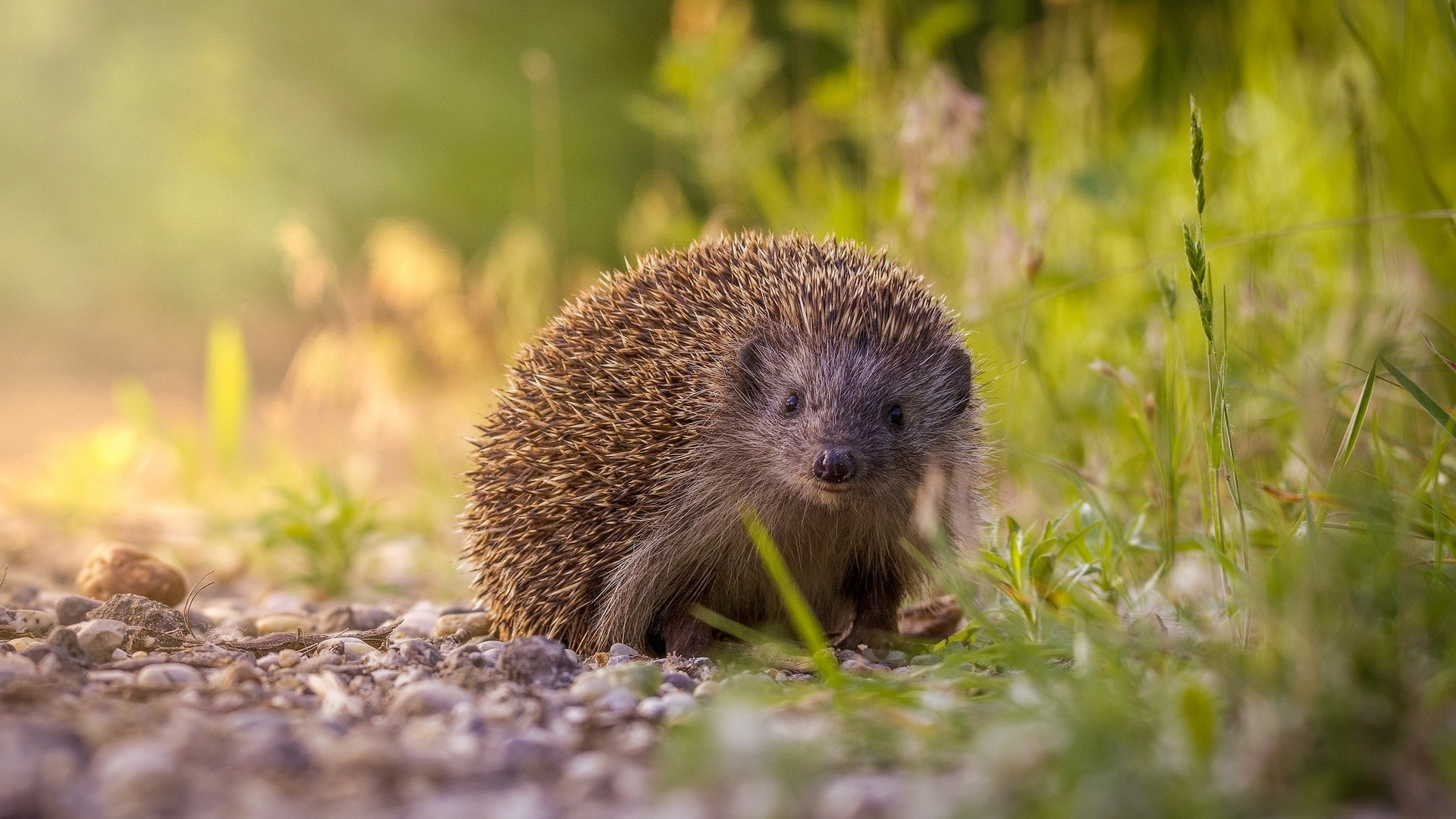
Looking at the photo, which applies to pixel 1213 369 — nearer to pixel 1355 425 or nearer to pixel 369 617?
pixel 1355 425

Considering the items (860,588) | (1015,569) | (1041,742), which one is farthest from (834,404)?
(1041,742)

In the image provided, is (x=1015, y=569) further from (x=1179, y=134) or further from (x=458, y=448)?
(x=458, y=448)

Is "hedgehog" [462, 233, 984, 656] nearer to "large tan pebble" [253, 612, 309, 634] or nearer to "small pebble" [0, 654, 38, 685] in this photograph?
"large tan pebble" [253, 612, 309, 634]

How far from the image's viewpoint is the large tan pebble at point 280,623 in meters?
3.90

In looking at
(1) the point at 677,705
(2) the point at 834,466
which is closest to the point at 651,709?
(1) the point at 677,705

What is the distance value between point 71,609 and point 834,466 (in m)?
2.28

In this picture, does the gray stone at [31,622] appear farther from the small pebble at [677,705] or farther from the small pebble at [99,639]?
the small pebble at [677,705]

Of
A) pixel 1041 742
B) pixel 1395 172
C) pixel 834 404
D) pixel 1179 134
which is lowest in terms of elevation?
pixel 1041 742

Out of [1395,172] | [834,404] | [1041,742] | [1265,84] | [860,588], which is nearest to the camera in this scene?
[1041,742]

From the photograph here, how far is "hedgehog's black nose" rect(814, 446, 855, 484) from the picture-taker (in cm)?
369

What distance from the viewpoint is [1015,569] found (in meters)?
3.20

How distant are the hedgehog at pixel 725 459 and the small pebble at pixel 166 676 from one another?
136cm

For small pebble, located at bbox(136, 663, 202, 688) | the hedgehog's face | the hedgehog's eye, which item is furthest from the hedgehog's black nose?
small pebble, located at bbox(136, 663, 202, 688)

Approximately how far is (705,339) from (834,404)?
19.2 inches
